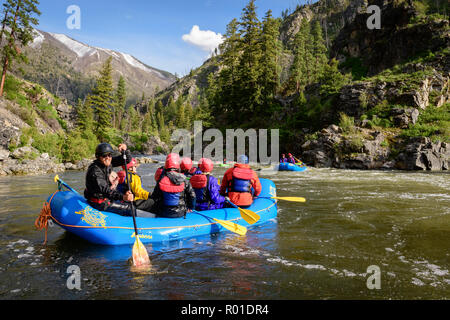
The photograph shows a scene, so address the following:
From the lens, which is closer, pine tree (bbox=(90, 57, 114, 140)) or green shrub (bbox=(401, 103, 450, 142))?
green shrub (bbox=(401, 103, 450, 142))

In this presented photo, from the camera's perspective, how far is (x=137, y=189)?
6266 mm

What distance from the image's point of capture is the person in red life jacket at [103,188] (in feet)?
17.4

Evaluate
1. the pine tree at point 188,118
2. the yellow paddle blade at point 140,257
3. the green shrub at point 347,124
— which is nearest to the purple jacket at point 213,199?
the yellow paddle blade at point 140,257

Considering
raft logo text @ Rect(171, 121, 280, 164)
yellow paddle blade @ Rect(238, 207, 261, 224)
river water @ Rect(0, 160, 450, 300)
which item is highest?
raft logo text @ Rect(171, 121, 280, 164)

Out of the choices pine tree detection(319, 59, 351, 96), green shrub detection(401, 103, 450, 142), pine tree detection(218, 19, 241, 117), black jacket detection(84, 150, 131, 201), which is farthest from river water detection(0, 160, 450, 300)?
pine tree detection(218, 19, 241, 117)

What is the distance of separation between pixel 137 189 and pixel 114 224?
1.04 m

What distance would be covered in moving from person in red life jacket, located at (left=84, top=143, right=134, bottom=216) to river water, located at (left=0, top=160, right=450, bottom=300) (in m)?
0.81

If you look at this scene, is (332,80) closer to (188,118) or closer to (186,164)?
(186,164)

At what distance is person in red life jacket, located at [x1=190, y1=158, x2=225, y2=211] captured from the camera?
695cm

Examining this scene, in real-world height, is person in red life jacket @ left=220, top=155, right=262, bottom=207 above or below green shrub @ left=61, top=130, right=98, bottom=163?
below

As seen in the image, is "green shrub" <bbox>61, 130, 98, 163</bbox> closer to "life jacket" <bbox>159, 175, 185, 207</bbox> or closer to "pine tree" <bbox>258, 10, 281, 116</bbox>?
"life jacket" <bbox>159, 175, 185, 207</bbox>

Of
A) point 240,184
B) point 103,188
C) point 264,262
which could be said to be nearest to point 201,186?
point 240,184
